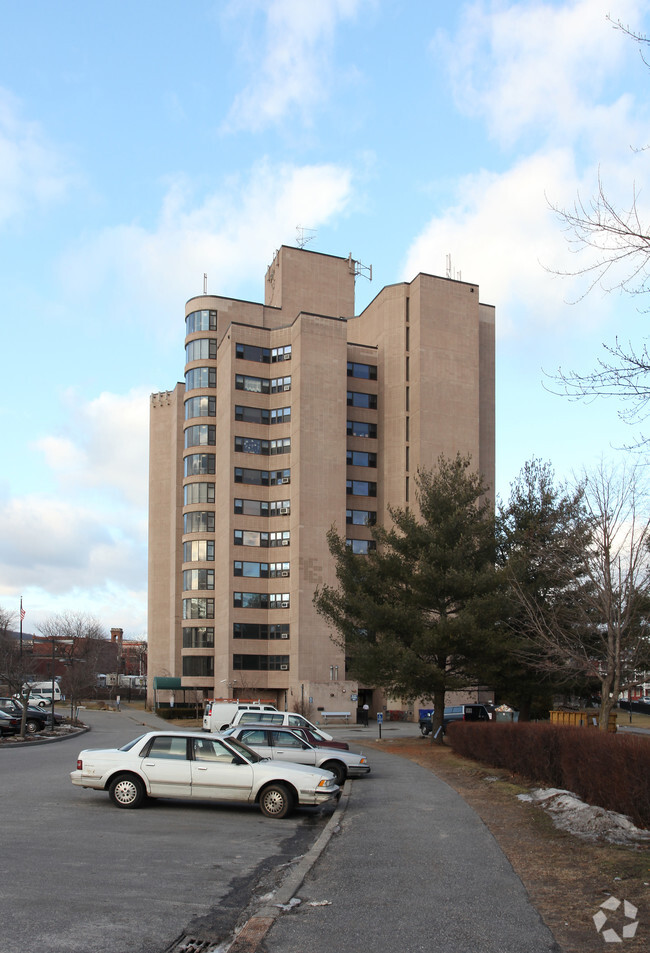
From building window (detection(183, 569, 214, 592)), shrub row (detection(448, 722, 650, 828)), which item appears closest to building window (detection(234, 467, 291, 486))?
building window (detection(183, 569, 214, 592))

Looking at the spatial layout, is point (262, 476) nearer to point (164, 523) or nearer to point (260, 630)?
point (260, 630)

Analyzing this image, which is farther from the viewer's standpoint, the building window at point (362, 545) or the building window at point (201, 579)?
the building window at point (201, 579)

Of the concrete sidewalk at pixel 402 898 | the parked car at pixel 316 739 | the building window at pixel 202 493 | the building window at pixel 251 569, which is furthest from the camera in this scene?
the building window at pixel 202 493

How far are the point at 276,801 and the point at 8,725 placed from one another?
25321mm

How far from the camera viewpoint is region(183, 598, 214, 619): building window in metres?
69.4

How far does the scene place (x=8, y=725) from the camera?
35906mm

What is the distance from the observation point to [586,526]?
24.3 meters

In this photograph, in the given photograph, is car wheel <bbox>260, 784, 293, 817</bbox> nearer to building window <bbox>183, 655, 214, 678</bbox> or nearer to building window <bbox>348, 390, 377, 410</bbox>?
building window <bbox>183, 655, 214, 678</bbox>

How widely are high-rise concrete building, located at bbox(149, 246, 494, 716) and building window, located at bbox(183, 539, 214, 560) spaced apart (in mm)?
117

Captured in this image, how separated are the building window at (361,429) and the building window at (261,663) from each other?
18999mm

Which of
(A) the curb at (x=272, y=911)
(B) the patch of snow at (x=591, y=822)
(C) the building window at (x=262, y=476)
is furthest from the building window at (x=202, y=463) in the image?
(A) the curb at (x=272, y=911)

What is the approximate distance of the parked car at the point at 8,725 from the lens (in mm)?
35719

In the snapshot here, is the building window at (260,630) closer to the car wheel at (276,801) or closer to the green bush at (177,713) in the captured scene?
the green bush at (177,713)

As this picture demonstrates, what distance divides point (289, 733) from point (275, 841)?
25.3ft
